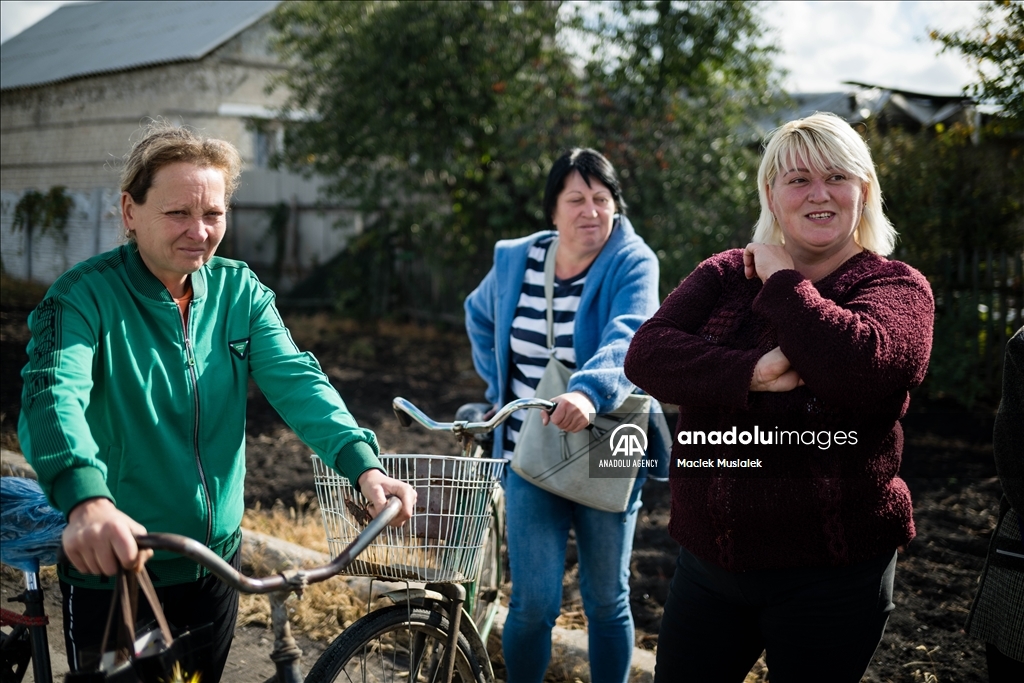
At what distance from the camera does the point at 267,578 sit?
71.1 inches

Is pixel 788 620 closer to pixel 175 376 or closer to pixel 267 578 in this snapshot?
pixel 267 578

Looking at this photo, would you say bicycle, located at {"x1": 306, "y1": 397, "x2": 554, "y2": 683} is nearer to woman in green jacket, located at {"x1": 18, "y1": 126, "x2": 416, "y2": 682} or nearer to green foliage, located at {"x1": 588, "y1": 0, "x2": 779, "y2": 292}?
woman in green jacket, located at {"x1": 18, "y1": 126, "x2": 416, "y2": 682}

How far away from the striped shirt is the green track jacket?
1.15m

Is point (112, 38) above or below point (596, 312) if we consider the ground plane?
above

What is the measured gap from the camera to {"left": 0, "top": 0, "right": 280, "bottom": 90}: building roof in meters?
6.12

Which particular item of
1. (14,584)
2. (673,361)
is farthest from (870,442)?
(14,584)

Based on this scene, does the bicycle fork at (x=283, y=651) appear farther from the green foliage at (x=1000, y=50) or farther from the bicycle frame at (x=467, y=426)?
the green foliage at (x=1000, y=50)

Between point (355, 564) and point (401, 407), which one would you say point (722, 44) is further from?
point (355, 564)

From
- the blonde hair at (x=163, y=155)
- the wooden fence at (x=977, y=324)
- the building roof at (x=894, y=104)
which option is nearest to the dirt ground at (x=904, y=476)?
the wooden fence at (x=977, y=324)

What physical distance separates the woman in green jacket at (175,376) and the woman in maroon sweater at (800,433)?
30.1 inches

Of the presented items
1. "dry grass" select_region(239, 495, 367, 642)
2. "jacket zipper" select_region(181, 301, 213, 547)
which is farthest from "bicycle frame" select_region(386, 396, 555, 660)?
"dry grass" select_region(239, 495, 367, 642)

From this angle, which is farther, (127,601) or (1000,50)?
(1000,50)

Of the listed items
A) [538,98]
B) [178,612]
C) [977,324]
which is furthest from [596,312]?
[538,98]

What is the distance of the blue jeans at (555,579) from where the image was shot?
10.0 ft
